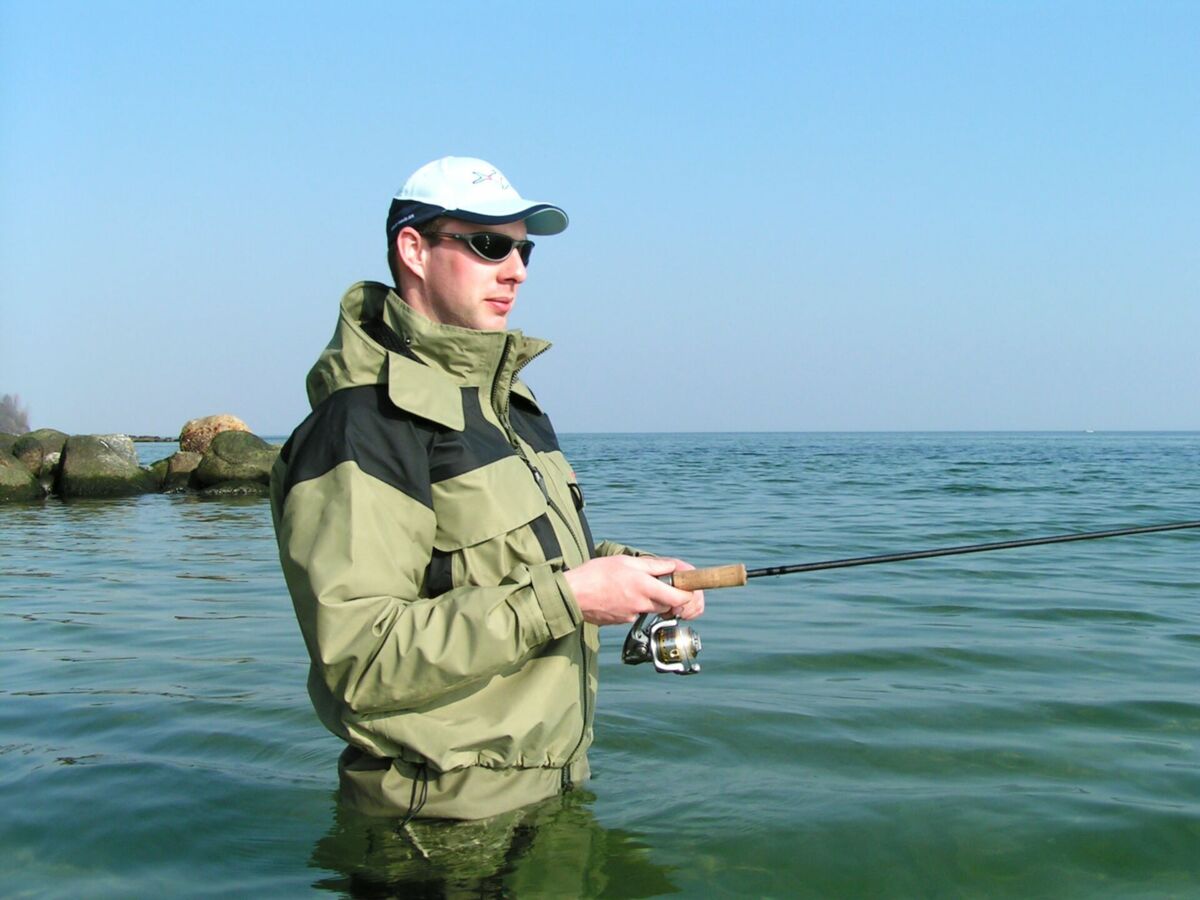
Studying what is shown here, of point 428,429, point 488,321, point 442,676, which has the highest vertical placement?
point 488,321

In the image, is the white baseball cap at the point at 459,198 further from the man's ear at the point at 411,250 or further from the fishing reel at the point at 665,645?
the fishing reel at the point at 665,645

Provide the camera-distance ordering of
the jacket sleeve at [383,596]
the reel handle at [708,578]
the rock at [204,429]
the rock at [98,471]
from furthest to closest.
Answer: the rock at [204,429] → the rock at [98,471] → the reel handle at [708,578] → the jacket sleeve at [383,596]

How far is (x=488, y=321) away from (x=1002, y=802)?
299 centimetres

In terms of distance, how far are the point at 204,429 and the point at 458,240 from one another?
84.6 ft

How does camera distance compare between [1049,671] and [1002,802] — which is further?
[1049,671]

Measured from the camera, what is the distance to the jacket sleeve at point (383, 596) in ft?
9.42

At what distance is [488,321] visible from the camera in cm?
333

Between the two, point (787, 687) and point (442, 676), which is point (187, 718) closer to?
point (787, 687)

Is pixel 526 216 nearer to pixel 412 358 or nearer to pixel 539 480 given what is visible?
pixel 412 358

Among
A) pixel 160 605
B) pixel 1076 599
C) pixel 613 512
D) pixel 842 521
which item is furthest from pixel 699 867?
pixel 613 512

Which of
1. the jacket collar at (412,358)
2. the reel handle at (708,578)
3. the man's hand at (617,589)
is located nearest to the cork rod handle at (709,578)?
the reel handle at (708,578)

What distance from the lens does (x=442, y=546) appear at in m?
3.16

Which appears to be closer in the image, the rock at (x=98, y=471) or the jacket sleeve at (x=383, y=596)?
the jacket sleeve at (x=383, y=596)

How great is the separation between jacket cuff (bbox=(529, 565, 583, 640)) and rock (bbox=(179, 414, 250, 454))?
2511 centimetres
